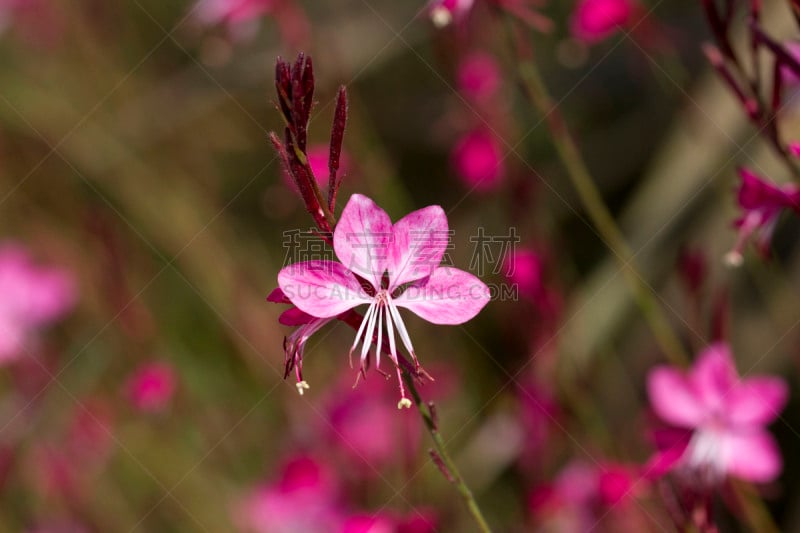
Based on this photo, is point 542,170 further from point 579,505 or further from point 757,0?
point 757,0

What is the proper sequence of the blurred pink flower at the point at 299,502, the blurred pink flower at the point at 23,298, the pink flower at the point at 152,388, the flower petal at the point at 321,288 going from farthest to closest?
the blurred pink flower at the point at 23,298 < the pink flower at the point at 152,388 < the blurred pink flower at the point at 299,502 < the flower petal at the point at 321,288

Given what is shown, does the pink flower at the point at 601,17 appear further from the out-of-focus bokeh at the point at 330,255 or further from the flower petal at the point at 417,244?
the flower petal at the point at 417,244

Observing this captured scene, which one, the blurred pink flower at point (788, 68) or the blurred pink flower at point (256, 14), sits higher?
the blurred pink flower at point (256, 14)

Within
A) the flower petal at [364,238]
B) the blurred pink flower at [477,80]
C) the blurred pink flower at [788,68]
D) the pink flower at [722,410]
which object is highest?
the blurred pink flower at [477,80]

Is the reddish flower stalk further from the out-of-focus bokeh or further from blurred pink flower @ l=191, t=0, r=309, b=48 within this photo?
blurred pink flower @ l=191, t=0, r=309, b=48

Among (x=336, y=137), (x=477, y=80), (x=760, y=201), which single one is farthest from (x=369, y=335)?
(x=477, y=80)

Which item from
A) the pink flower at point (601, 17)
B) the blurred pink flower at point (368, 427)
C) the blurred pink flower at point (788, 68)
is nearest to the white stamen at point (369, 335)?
the blurred pink flower at point (788, 68)


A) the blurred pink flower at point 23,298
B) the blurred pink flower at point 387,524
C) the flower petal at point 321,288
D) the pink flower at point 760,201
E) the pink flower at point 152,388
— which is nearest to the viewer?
the flower petal at point 321,288
